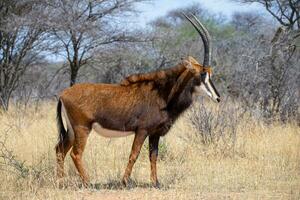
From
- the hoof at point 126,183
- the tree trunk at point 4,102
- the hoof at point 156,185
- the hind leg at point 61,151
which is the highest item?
the hind leg at point 61,151

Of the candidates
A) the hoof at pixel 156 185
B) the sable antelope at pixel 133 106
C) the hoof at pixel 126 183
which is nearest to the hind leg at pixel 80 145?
the sable antelope at pixel 133 106

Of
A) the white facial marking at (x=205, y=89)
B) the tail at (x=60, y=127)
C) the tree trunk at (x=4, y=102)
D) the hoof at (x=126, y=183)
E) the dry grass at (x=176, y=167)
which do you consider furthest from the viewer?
the tree trunk at (x=4, y=102)

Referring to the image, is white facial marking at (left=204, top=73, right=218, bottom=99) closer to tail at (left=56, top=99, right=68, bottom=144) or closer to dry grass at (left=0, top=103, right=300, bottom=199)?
dry grass at (left=0, top=103, right=300, bottom=199)

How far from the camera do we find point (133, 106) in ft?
25.4

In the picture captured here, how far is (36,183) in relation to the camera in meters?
7.40

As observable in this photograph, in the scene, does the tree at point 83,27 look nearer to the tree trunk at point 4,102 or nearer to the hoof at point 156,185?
the tree trunk at point 4,102

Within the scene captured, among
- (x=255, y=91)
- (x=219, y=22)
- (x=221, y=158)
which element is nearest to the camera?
(x=221, y=158)

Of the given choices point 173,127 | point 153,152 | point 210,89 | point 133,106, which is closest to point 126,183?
point 153,152

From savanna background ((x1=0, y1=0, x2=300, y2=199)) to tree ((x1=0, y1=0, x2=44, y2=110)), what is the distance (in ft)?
0.11

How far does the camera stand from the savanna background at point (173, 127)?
25.1 feet

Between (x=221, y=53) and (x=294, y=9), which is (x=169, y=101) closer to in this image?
(x=294, y=9)

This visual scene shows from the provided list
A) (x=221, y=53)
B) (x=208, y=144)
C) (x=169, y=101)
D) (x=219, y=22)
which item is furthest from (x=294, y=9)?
(x=219, y=22)

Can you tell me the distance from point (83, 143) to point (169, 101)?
4.06ft

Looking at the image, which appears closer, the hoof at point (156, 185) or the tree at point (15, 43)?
the hoof at point (156, 185)
